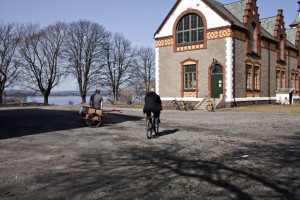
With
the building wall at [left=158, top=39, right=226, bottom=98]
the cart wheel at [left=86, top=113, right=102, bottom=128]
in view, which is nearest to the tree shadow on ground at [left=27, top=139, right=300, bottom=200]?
the cart wheel at [left=86, top=113, right=102, bottom=128]

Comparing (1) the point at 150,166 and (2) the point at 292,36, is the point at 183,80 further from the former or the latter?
(2) the point at 292,36

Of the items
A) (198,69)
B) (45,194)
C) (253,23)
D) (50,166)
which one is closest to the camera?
(45,194)

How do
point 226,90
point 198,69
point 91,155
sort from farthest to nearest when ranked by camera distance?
point 198,69
point 226,90
point 91,155

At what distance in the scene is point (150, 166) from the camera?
5.70 m

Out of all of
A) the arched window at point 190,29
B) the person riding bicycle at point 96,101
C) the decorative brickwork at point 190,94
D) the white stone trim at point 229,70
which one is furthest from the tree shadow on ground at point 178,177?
the arched window at point 190,29

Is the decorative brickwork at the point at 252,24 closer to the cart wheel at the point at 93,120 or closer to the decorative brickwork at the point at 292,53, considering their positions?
the decorative brickwork at the point at 292,53

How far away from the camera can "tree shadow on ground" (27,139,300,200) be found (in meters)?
4.15

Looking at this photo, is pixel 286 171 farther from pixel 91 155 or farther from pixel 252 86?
pixel 252 86

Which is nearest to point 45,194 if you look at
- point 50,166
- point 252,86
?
point 50,166

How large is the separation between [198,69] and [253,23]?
26.8 feet

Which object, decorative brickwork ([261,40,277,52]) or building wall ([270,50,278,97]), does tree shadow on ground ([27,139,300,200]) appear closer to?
decorative brickwork ([261,40,277,52])

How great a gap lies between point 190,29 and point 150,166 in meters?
22.9

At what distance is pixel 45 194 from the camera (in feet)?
13.6

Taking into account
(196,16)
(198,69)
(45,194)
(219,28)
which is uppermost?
(196,16)
